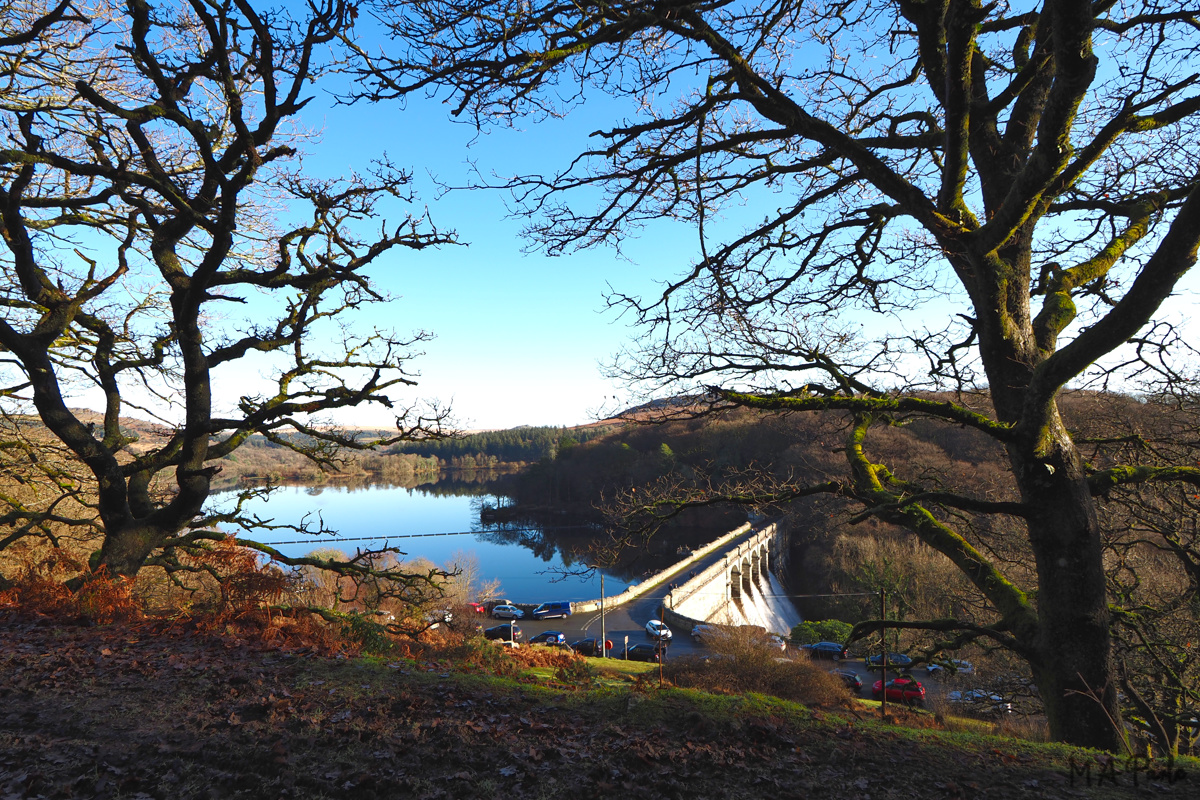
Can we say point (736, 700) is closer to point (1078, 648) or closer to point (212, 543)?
point (1078, 648)

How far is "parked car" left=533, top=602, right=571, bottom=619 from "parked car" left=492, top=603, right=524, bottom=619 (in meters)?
1.09

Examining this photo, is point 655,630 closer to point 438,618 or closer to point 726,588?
point 726,588

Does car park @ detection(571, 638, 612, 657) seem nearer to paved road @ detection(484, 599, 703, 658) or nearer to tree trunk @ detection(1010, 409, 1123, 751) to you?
paved road @ detection(484, 599, 703, 658)

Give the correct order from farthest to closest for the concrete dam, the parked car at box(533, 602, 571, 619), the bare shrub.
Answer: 1. the parked car at box(533, 602, 571, 619)
2. the concrete dam
3. the bare shrub

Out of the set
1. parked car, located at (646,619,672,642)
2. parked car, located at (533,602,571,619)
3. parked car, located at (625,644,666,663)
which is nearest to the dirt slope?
parked car, located at (625,644,666,663)

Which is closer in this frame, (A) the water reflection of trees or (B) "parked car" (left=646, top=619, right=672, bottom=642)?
(B) "parked car" (left=646, top=619, right=672, bottom=642)

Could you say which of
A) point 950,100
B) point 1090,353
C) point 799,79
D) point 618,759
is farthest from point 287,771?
point 799,79

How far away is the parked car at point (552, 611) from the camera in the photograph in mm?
33469

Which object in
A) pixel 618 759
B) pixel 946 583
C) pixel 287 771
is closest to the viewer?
pixel 287 771

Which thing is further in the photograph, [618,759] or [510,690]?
[510,690]

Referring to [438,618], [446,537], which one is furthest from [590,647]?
[446,537]

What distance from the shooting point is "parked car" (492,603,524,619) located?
105ft

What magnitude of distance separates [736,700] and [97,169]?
21.8 feet

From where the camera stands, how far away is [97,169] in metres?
4.98
